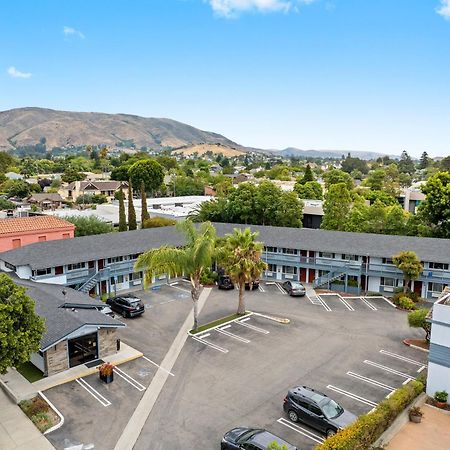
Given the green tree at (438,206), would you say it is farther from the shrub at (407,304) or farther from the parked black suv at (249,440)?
the parked black suv at (249,440)

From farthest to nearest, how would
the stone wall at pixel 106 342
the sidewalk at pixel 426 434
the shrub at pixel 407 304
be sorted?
1. the shrub at pixel 407 304
2. the stone wall at pixel 106 342
3. the sidewalk at pixel 426 434

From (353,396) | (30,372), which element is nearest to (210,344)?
(353,396)

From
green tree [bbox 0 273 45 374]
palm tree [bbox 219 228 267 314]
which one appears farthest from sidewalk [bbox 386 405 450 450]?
green tree [bbox 0 273 45 374]

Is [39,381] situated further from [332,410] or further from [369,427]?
[369,427]

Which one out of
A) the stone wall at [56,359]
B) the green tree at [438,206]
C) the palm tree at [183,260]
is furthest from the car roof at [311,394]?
the green tree at [438,206]

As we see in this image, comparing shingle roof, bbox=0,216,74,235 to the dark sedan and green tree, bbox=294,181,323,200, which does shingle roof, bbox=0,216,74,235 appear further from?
green tree, bbox=294,181,323,200

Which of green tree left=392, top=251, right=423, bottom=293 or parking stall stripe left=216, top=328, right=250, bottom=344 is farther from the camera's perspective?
green tree left=392, top=251, right=423, bottom=293

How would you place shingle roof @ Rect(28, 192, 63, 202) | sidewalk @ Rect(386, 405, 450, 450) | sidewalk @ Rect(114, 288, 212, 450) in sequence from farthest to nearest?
shingle roof @ Rect(28, 192, 63, 202) < sidewalk @ Rect(114, 288, 212, 450) < sidewalk @ Rect(386, 405, 450, 450)
